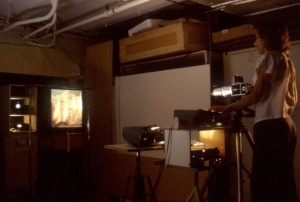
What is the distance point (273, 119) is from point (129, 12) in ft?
9.44

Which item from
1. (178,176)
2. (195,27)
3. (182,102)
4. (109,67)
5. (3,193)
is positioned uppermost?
(195,27)

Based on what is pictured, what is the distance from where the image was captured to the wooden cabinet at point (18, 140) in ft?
15.9

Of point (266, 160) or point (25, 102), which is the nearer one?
point (266, 160)

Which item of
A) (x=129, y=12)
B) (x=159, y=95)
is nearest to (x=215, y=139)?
(x=159, y=95)

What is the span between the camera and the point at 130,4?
3596 millimetres

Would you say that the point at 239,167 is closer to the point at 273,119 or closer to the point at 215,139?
the point at 273,119

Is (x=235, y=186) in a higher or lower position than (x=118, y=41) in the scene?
lower

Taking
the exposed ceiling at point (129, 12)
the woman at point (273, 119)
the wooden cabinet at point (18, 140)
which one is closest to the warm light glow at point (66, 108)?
the wooden cabinet at point (18, 140)

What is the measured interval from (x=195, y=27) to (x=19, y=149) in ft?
9.55

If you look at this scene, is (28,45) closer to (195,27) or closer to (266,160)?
(195,27)

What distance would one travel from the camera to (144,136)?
314 centimetres

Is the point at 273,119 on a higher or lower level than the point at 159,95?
lower

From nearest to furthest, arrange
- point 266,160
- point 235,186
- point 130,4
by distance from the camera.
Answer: point 266,160 → point 130,4 → point 235,186

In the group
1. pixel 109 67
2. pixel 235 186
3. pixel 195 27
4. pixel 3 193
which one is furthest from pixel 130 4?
pixel 3 193
